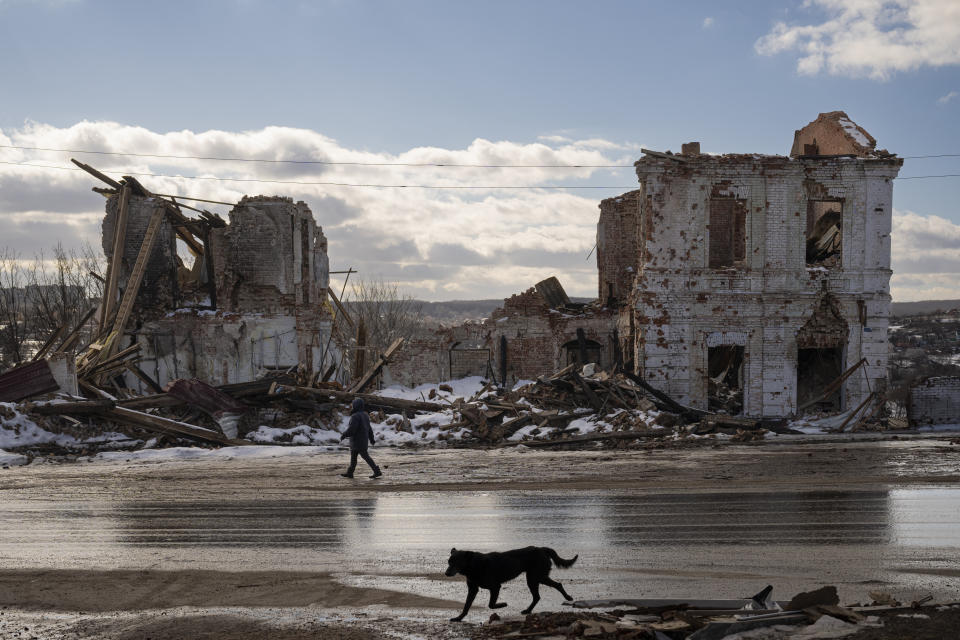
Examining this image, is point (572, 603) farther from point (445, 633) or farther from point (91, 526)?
point (91, 526)

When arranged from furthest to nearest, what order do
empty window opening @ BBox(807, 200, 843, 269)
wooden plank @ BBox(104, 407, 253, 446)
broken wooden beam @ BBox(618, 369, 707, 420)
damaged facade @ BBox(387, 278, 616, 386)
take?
1. damaged facade @ BBox(387, 278, 616, 386)
2. empty window opening @ BBox(807, 200, 843, 269)
3. broken wooden beam @ BBox(618, 369, 707, 420)
4. wooden plank @ BBox(104, 407, 253, 446)

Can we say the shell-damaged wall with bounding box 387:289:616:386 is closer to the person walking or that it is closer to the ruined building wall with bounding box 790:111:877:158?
the ruined building wall with bounding box 790:111:877:158

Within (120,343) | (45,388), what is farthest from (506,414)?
(120,343)

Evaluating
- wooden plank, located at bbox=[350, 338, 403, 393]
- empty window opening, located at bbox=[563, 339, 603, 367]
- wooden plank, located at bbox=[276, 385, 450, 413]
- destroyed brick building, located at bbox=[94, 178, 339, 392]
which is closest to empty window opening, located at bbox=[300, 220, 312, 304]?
destroyed brick building, located at bbox=[94, 178, 339, 392]

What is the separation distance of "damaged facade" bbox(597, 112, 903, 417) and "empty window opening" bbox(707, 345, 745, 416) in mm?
660

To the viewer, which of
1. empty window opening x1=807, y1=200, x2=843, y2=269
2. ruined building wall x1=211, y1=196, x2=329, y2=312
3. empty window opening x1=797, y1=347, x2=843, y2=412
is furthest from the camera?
ruined building wall x1=211, y1=196, x2=329, y2=312

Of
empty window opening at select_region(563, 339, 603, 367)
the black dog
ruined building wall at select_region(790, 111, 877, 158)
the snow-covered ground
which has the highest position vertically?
ruined building wall at select_region(790, 111, 877, 158)

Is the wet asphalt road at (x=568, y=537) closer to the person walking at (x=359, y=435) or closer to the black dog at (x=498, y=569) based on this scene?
the black dog at (x=498, y=569)

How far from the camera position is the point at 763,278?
2473cm

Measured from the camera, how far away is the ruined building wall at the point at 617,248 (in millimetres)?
32344

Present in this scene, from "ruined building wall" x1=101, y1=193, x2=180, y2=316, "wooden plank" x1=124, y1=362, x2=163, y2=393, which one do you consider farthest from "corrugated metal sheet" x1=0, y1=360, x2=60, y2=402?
"ruined building wall" x1=101, y1=193, x2=180, y2=316

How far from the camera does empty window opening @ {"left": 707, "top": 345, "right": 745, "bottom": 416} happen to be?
2542cm

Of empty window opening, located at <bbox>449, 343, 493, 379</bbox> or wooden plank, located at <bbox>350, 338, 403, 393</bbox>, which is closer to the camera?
wooden plank, located at <bbox>350, 338, 403, 393</bbox>

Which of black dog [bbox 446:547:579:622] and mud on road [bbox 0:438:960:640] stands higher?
black dog [bbox 446:547:579:622]
